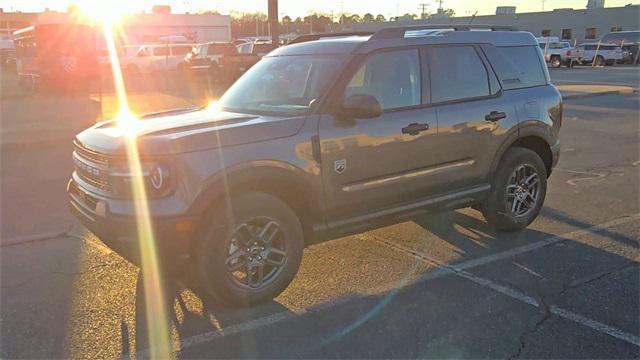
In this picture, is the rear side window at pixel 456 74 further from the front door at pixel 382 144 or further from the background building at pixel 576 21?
the background building at pixel 576 21

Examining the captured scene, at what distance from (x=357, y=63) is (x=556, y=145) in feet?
8.69

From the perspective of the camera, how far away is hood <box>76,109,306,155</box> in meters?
3.75

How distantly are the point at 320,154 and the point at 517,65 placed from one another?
2608 mm

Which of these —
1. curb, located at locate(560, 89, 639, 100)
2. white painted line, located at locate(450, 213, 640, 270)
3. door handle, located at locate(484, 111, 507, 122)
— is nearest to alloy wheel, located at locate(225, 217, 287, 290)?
white painted line, located at locate(450, 213, 640, 270)

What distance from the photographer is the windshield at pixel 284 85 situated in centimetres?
453

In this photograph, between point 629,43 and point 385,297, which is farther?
point 629,43

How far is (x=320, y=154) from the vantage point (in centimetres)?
421

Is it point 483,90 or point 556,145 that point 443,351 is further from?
point 556,145

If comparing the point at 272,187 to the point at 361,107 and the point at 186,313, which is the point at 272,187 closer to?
the point at 361,107

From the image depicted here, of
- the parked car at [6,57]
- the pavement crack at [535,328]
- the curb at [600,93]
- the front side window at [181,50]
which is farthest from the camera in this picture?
the parked car at [6,57]

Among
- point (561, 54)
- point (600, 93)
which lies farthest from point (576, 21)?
point (600, 93)

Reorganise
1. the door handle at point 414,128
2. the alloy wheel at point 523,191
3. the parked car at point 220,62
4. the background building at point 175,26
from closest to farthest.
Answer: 1. the door handle at point 414,128
2. the alloy wheel at point 523,191
3. the parked car at point 220,62
4. the background building at point 175,26

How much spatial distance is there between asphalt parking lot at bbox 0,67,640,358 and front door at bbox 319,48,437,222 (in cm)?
64

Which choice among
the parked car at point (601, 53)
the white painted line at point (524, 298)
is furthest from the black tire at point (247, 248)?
the parked car at point (601, 53)
